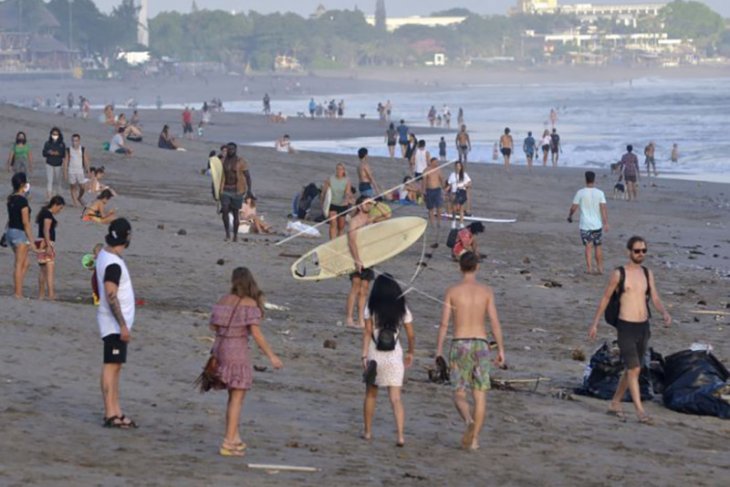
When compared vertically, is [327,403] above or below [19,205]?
below

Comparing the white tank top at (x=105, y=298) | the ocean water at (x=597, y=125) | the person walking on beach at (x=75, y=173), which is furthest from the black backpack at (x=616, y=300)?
the ocean water at (x=597, y=125)

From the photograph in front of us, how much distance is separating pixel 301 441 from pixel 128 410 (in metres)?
1.27

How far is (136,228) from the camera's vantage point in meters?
21.8

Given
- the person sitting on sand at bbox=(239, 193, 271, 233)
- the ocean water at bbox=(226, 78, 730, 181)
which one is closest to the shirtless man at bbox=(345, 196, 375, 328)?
the person sitting on sand at bbox=(239, 193, 271, 233)

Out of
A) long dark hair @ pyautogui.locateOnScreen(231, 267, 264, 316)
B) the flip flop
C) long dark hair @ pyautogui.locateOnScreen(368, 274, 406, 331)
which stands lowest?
the flip flop

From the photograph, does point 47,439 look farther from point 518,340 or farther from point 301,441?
point 518,340

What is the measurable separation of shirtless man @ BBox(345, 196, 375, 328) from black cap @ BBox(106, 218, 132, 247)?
16.9 ft

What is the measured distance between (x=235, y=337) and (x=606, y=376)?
4.01 m

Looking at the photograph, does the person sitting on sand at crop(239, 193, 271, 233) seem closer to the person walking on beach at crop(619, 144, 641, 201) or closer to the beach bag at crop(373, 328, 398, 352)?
the person walking on beach at crop(619, 144, 641, 201)

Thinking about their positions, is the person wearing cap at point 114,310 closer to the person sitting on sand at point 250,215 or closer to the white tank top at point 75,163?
the person sitting on sand at point 250,215

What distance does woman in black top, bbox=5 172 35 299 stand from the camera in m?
14.6

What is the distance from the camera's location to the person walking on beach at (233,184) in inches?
799

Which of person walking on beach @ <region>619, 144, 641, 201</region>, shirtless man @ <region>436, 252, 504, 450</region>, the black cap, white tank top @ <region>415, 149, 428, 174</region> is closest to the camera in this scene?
the black cap

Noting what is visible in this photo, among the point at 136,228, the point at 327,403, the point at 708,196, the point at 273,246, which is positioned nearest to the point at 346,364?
the point at 327,403
